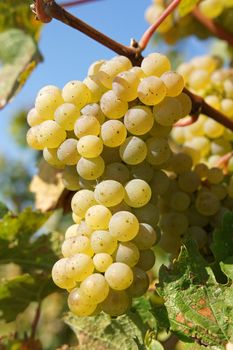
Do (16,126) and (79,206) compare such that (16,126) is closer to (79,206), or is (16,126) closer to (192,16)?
(192,16)

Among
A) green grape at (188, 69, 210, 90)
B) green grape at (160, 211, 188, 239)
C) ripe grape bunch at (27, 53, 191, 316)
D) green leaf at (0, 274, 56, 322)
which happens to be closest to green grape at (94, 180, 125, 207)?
ripe grape bunch at (27, 53, 191, 316)

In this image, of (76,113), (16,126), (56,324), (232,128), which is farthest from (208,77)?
(16,126)

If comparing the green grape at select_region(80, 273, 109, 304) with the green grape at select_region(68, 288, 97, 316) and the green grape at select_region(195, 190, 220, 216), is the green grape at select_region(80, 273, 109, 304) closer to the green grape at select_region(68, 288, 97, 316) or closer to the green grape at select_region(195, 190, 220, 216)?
the green grape at select_region(68, 288, 97, 316)

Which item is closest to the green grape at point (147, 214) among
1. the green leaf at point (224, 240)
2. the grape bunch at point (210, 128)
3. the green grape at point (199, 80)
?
the green leaf at point (224, 240)

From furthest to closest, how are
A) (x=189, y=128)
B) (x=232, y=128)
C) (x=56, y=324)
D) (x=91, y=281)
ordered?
(x=56, y=324) < (x=189, y=128) < (x=232, y=128) < (x=91, y=281)

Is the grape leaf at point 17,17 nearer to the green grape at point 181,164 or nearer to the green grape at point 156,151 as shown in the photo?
the green grape at point 181,164

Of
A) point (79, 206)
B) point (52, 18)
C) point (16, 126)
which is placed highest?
point (52, 18)

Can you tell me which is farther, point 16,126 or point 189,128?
point 16,126
